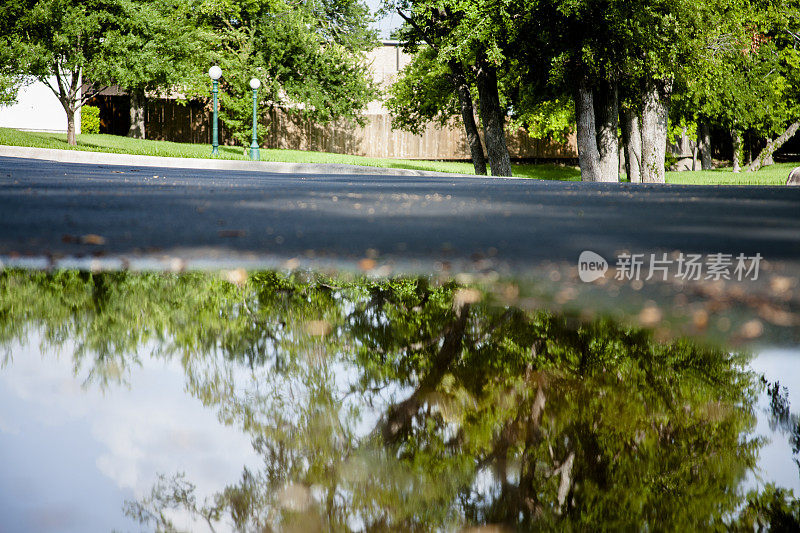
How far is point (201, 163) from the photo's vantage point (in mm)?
17312

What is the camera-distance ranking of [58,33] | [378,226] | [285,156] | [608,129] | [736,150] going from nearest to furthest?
[378,226] → [608,129] → [58,33] → [285,156] → [736,150]

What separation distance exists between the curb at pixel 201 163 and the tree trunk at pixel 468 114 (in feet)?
13.5

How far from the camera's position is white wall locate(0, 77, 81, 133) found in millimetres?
38938

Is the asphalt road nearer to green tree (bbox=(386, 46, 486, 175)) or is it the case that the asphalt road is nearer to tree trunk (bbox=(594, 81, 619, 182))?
tree trunk (bbox=(594, 81, 619, 182))

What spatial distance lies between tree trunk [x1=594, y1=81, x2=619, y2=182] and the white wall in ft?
96.9

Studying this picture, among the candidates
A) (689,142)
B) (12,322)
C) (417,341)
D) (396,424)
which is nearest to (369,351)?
(417,341)

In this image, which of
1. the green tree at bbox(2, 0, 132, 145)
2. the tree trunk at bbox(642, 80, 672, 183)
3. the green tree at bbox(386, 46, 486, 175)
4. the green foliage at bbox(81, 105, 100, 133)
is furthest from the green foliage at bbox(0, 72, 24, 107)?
the tree trunk at bbox(642, 80, 672, 183)

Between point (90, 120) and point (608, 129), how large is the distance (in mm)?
26805

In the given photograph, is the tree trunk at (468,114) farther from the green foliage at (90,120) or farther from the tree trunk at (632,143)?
the green foliage at (90,120)

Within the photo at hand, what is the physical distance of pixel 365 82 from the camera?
35.8m

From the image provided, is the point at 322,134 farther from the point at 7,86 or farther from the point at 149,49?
the point at 7,86

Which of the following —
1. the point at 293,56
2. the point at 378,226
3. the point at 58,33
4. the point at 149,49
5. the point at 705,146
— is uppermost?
the point at 293,56

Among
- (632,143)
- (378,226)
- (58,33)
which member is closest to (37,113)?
(58,33)

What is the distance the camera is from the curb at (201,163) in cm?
1747
